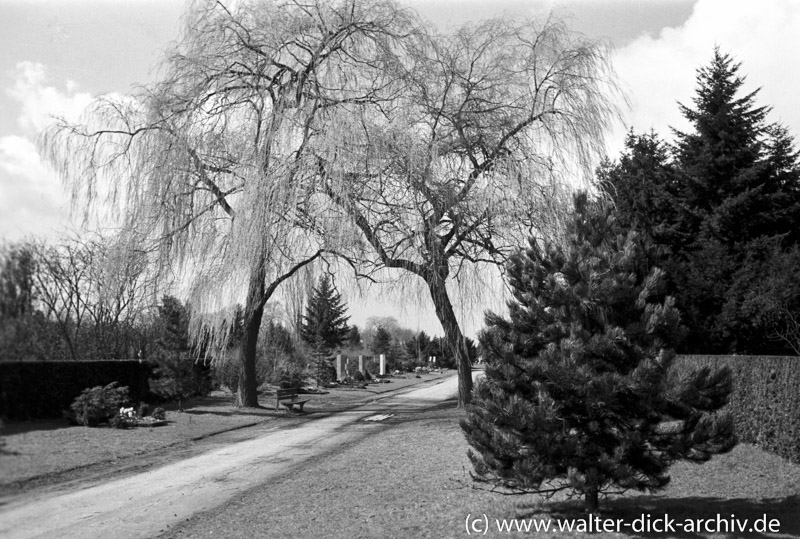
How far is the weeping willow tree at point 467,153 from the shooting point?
14523mm

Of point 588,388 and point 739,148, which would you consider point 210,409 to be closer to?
point 588,388

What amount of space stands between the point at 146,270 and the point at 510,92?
9713mm

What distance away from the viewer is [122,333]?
24609 millimetres

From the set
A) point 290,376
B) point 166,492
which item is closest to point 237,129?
point 166,492

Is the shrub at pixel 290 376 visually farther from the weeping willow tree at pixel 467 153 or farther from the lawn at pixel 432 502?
the lawn at pixel 432 502

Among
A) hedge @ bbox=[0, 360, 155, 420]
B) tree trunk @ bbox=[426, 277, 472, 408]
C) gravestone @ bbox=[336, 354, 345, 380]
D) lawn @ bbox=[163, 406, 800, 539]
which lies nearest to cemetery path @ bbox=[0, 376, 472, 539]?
hedge @ bbox=[0, 360, 155, 420]

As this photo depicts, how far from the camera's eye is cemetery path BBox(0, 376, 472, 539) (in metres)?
5.47

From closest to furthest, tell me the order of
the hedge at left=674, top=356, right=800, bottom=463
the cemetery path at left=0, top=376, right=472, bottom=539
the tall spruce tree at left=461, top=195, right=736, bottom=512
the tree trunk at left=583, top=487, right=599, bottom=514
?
1. the cemetery path at left=0, top=376, right=472, bottom=539
2. the tall spruce tree at left=461, top=195, right=736, bottom=512
3. the tree trunk at left=583, top=487, right=599, bottom=514
4. the hedge at left=674, top=356, right=800, bottom=463

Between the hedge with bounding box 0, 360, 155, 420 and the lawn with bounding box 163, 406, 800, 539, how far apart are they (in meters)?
2.46

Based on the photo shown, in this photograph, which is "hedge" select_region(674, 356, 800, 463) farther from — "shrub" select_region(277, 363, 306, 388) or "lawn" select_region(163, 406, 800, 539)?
"shrub" select_region(277, 363, 306, 388)

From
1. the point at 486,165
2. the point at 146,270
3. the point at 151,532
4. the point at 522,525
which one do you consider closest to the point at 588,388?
the point at 522,525

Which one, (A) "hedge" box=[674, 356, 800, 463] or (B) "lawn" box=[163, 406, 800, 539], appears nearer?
(B) "lawn" box=[163, 406, 800, 539]

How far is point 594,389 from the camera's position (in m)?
6.12

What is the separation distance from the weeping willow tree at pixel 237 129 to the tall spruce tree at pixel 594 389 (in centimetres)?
834
